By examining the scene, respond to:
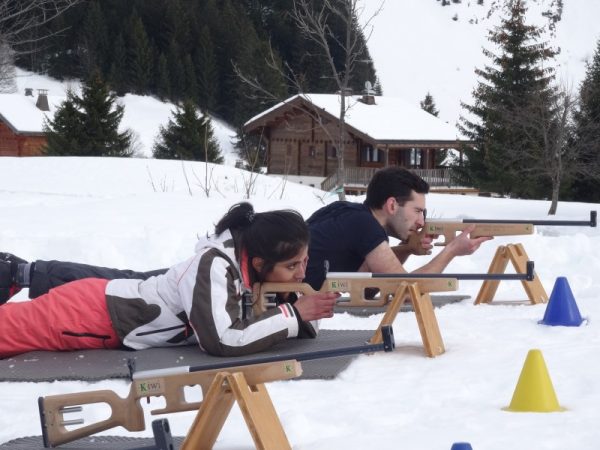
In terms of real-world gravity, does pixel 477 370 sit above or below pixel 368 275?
below

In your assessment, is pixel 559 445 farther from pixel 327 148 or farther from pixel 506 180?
pixel 327 148

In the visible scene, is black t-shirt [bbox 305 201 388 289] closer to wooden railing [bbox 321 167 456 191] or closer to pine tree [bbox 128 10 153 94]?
wooden railing [bbox 321 167 456 191]

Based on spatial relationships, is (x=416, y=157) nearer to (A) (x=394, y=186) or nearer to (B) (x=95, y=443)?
(A) (x=394, y=186)

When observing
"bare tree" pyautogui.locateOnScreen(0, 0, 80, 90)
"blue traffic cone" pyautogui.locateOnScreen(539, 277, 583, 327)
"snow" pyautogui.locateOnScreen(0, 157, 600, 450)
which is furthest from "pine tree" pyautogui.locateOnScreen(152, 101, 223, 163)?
"blue traffic cone" pyautogui.locateOnScreen(539, 277, 583, 327)

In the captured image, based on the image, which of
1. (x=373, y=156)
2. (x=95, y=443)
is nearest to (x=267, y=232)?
(x=95, y=443)

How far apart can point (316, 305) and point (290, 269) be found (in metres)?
0.23

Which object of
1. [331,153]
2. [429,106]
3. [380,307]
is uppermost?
[429,106]

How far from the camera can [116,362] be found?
523 centimetres

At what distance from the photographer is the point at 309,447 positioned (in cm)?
362

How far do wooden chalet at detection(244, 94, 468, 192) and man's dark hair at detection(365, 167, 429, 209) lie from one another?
33404 millimetres

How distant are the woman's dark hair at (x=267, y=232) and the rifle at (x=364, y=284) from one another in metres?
0.12

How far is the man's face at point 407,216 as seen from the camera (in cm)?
633

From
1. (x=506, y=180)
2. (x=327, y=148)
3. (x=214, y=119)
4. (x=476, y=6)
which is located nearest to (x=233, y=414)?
(x=506, y=180)

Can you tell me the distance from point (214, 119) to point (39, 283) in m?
59.3
